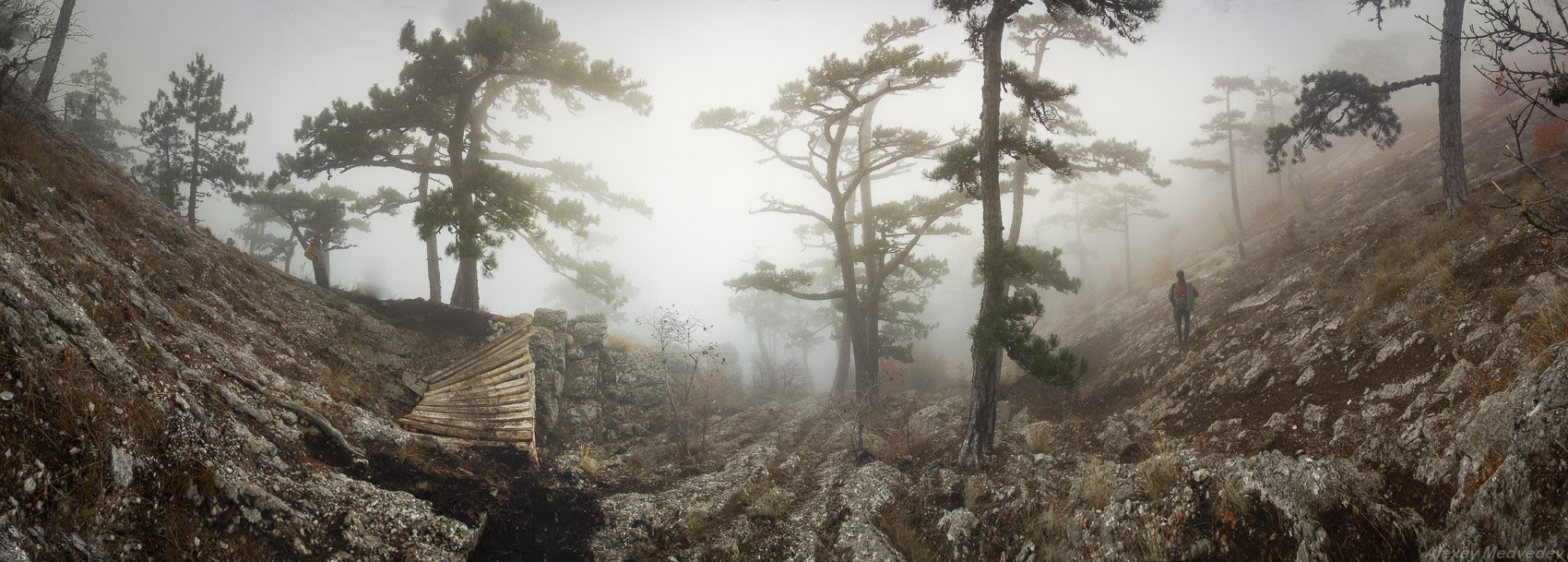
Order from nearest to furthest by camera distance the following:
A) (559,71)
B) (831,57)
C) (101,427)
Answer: (101,427)
(831,57)
(559,71)

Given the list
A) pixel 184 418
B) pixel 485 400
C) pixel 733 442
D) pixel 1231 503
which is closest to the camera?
pixel 184 418

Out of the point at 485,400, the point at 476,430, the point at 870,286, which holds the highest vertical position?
the point at 870,286

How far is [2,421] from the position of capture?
4180 mm

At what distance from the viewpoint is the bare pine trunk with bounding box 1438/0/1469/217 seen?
→ 10.7 meters

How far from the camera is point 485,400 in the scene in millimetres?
10484

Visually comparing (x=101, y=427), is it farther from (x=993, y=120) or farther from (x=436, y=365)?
(x=993, y=120)

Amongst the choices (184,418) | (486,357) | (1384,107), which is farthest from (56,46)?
(1384,107)

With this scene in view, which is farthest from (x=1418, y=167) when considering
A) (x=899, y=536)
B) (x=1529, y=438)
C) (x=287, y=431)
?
(x=287, y=431)

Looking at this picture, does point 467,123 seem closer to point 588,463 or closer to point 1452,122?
point 588,463

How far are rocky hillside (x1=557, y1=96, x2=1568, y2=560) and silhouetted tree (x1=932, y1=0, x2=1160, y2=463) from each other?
1616 mm

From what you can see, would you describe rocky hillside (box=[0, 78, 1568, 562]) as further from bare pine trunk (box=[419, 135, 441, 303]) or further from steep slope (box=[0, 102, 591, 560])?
bare pine trunk (box=[419, 135, 441, 303])

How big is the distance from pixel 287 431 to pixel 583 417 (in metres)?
6.82

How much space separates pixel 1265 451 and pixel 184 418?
1248cm

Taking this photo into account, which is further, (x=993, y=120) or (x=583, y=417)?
(x=583, y=417)
